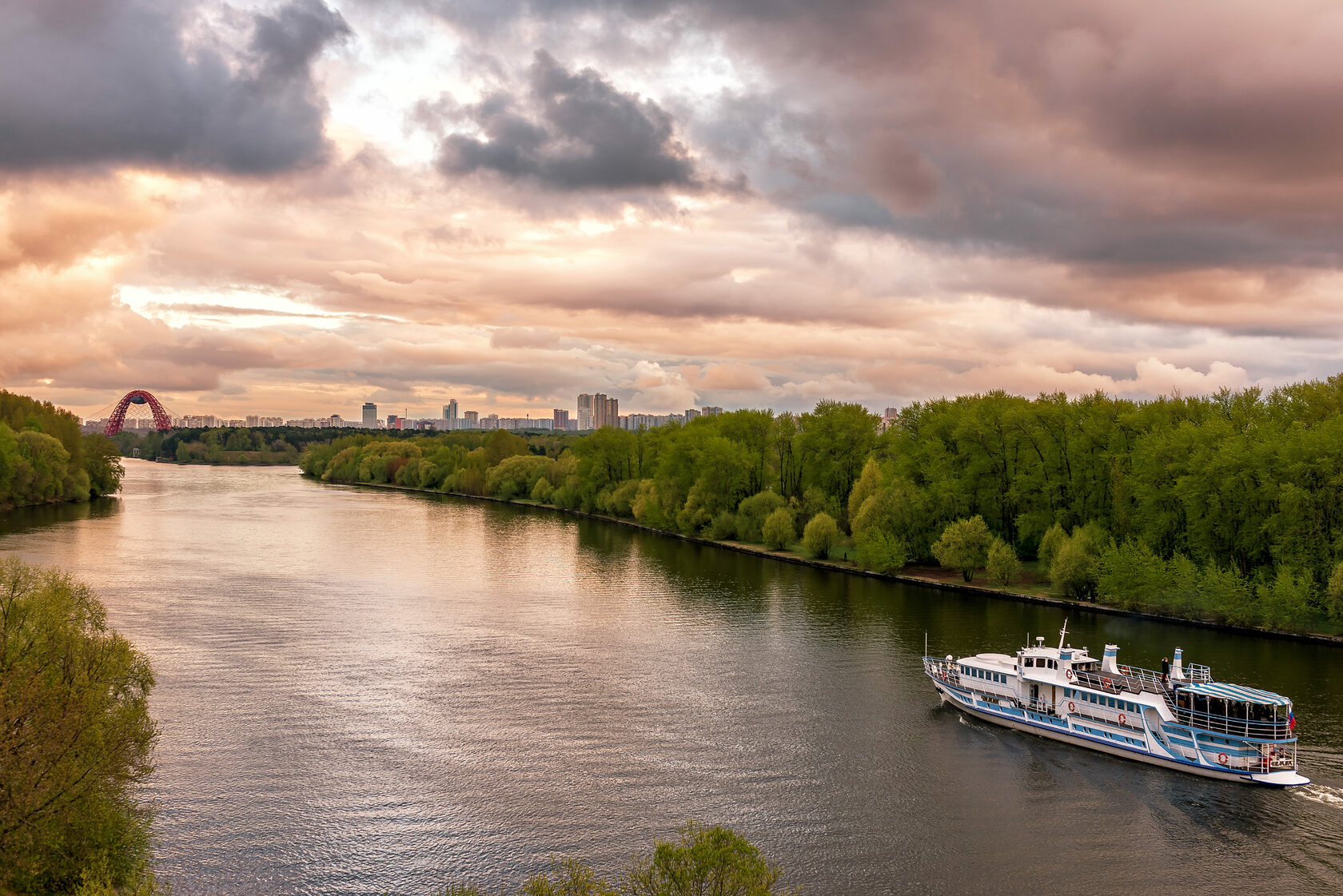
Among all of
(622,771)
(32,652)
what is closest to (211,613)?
(32,652)

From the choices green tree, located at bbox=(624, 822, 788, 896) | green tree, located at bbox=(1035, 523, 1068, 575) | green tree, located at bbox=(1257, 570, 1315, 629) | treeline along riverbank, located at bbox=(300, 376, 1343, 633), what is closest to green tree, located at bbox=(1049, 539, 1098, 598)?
treeline along riverbank, located at bbox=(300, 376, 1343, 633)

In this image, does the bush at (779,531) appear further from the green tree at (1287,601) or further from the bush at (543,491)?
the bush at (543,491)

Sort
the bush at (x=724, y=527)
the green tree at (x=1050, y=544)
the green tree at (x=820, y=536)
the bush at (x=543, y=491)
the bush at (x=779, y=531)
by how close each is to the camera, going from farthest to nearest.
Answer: the bush at (x=543, y=491), the bush at (x=724, y=527), the bush at (x=779, y=531), the green tree at (x=820, y=536), the green tree at (x=1050, y=544)

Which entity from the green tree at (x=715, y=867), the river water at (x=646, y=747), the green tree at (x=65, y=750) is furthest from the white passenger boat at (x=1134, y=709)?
the green tree at (x=65, y=750)

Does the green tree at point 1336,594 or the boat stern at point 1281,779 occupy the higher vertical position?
the green tree at point 1336,594

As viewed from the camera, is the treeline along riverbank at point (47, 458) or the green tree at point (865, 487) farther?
the treeline along riverbank at point (47, 458)

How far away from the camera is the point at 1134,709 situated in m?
31.7

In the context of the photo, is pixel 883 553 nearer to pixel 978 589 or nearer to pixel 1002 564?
pixel 978 589

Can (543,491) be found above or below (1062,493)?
below

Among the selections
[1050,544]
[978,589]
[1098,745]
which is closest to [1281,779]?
[1098,745]

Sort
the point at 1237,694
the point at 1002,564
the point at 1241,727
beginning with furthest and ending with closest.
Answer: the point at 1002,564
the point at 1237,694
the point at 1241,727

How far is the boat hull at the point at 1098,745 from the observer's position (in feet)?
93.8

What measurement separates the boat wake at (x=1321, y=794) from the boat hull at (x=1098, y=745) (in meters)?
0.21

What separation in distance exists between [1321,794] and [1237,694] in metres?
3.70
